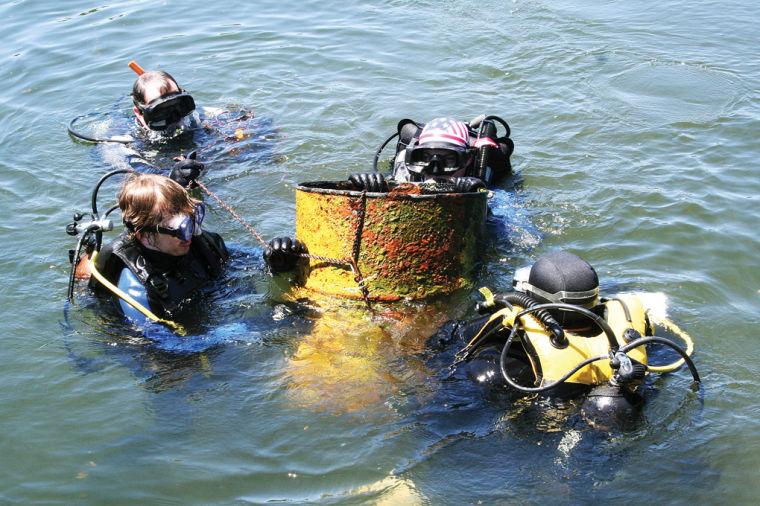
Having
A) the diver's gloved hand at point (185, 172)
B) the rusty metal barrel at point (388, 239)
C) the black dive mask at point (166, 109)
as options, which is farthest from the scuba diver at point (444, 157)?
the black dive mask at point (166, 109)

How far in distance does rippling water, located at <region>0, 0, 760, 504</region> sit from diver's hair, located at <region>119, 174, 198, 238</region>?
88 centimetres

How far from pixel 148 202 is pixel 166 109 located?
11.5 ft

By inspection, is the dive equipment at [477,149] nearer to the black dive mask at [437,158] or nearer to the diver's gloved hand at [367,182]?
the black dive mask at [437,158]

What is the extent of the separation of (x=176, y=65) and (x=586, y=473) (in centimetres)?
874

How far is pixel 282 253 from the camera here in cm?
436

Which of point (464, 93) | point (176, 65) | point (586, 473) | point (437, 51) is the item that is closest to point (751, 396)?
point (586, 473)

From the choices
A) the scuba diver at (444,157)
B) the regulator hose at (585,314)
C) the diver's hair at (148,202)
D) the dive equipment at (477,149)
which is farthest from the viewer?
the dive equipment at (477,149)

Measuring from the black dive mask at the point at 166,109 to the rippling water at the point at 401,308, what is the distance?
92cm

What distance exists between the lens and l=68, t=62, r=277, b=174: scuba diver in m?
7.06

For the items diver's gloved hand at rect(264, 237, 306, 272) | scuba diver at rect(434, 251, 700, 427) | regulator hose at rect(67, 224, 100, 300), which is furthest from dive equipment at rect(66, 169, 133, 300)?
scuba diver at rect(434, 251, 700, 427)

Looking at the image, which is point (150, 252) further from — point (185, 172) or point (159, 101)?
point (159, 101)

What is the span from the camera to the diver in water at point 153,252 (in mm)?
4047

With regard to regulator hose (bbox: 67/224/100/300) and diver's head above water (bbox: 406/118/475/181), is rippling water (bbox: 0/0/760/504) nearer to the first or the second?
regulator hose (bbox: 67/224/100/300)

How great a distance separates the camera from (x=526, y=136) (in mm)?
7664
